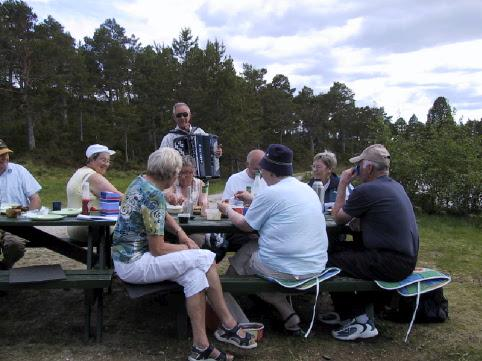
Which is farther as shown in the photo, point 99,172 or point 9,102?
point 9,102

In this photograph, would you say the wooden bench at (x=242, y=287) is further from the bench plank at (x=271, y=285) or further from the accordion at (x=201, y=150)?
the accordion at (x=201, y=150)

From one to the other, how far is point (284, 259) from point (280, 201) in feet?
1.41

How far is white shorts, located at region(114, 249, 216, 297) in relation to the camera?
3307 millimetres

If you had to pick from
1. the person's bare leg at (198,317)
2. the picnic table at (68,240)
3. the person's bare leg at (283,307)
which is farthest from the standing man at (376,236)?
the picnic table at (68,240)

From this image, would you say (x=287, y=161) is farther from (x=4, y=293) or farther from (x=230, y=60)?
(x=230, y=60)

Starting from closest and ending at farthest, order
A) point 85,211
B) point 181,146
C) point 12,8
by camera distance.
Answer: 1. point 85,211
2. point 181,146
3. point 12,8

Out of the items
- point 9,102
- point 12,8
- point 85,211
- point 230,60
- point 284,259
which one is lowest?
point 284,259

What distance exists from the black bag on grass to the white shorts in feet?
5.69

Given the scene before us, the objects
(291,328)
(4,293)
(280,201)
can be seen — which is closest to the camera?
(280,201)

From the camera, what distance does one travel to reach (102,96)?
4412cm

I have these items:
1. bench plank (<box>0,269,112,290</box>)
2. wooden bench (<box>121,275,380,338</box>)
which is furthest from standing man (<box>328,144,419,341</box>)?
bench plank (<box>0,269,112,290</box>)

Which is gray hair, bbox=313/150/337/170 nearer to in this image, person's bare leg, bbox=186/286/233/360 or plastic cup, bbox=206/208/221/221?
plastic cup, bbox=206/208/221/221

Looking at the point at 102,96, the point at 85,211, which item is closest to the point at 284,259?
the point at 85,211

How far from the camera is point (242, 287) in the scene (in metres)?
3.52
